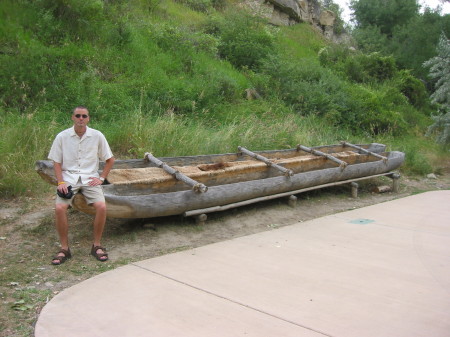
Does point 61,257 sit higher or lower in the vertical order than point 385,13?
lower

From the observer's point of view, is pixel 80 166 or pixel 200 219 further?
pixel 200 219

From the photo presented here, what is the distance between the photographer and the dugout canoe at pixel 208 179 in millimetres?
5633

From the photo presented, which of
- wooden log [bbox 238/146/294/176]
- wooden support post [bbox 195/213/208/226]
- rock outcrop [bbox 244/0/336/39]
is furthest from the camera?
rock outcrop [bbox 244/0/336/39]

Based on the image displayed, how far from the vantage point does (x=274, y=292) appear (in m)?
4.35

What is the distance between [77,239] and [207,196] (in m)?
1.69

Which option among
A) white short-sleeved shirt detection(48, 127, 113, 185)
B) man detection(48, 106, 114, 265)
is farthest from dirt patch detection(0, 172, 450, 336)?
white short-sleeved shirt detection(48, 127, 113, 185)

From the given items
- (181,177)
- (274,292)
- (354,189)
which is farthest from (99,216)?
(354,189)

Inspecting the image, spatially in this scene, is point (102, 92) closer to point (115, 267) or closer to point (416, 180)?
point (115, 267)

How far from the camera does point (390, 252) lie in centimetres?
575

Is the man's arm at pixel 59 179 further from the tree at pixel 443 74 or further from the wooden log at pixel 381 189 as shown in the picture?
the tree at pixel 443 74

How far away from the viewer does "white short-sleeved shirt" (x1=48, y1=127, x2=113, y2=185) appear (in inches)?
198

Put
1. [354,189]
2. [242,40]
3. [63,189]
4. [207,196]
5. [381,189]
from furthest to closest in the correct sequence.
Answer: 1. [242,40]
2. [381,189]
3. [354,189]
4. [207,196]
5. [63,189]

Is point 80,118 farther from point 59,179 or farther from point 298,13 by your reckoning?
point 298,13

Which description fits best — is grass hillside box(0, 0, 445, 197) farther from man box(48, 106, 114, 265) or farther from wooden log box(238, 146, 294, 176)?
man box(48, 106, 114, 265)
